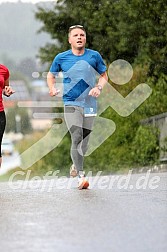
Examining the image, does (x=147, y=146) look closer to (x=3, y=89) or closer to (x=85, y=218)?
(x=3, y=89)

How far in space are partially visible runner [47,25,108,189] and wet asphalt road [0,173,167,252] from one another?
1.74 ft

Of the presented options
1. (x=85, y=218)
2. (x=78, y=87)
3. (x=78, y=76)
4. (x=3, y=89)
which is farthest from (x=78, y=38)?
(x=85, y=218)

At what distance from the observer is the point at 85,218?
8.66 metres

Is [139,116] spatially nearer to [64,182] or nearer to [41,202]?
[64,182]

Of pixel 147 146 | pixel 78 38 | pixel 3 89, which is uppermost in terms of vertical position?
pixel 78 38

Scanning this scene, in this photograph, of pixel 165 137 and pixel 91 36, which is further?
pixel 91 36

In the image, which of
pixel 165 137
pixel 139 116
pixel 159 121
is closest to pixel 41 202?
pixel 165 137

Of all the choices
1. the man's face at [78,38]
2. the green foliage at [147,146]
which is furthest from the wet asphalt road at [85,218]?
the green foliage at [147,146]

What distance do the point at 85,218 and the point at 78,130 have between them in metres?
3.79

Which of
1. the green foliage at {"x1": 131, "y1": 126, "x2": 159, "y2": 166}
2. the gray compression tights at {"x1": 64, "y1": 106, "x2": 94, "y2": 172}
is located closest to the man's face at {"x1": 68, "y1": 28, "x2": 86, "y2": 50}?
the gray compression tights at {"x1": 64, "y1": 106, "x2": 94, "y2": 172}

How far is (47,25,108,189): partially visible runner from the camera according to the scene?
12.2 meters

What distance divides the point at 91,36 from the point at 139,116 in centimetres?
975

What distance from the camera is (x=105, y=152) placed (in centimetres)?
2995

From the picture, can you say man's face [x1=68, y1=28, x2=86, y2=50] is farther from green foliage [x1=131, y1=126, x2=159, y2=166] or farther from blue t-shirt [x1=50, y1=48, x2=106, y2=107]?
green foliage [x1=131, y1=126, x2=159, y2=166]
